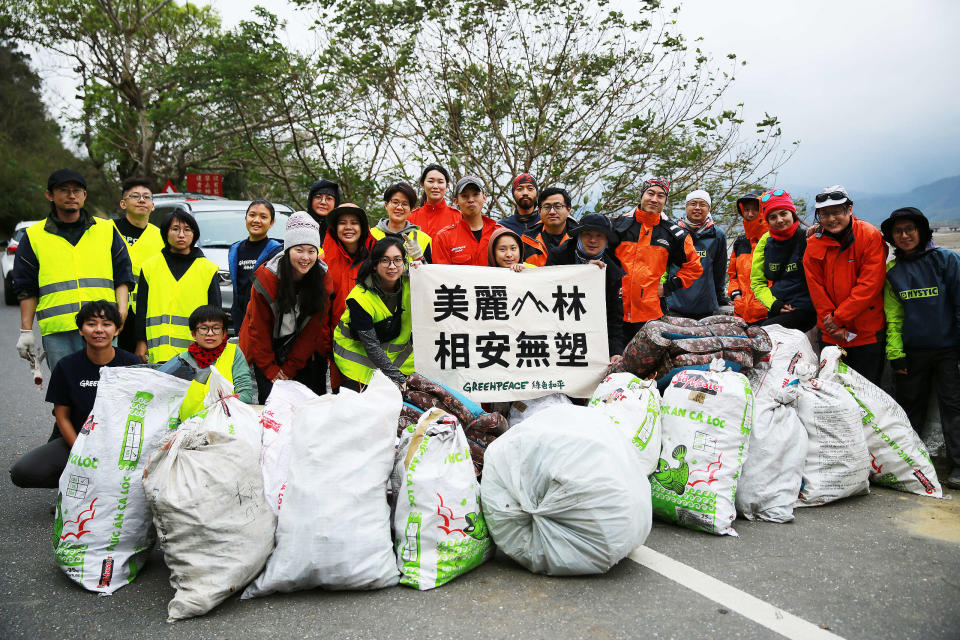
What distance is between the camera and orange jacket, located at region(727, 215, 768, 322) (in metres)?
5.33

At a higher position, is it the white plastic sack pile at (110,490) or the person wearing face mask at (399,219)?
the person wearing face mask at (399,219)

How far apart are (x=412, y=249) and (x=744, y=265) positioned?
3008 millimetres

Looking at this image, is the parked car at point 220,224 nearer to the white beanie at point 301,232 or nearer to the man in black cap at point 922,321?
the white beanie at point 301,232

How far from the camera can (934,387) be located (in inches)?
168

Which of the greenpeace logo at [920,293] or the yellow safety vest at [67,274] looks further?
the greenpeace logo at [920,293]

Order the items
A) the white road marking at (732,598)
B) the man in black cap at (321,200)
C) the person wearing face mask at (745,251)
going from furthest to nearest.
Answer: the person wearing face mask at (745,251) < the man in black cap at (321,200) < the white road marking at (732,598)

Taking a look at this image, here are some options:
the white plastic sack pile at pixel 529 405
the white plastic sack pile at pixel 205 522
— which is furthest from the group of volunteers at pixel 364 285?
the white plastic sack pile at pixel 205 522

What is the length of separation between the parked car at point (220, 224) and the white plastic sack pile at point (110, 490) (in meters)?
3.97

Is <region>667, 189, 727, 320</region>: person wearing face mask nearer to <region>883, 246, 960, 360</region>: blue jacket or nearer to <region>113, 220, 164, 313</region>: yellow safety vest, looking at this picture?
<region>883, 246, 960, 360</region>: blue jacket

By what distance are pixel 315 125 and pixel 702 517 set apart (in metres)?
8.46

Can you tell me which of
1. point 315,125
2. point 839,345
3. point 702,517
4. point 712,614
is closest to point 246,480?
point 712,614

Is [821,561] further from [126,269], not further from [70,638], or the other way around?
[126,269]

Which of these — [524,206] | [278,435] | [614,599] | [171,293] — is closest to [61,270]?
[171,293]

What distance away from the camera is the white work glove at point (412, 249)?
400 cm
